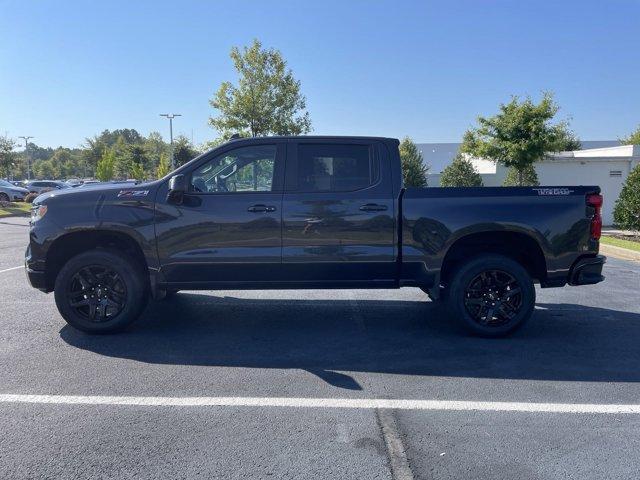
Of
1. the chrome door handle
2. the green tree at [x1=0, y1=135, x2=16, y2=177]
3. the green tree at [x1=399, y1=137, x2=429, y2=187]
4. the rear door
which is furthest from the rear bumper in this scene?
the green tree at [x1=0, y1=135, x2=16, y2=177]

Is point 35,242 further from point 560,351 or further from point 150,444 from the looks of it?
point 560,351

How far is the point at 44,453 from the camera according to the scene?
3281 millimetres

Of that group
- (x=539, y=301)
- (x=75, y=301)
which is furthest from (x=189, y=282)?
(x=539, y=301)

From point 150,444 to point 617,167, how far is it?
21.4m

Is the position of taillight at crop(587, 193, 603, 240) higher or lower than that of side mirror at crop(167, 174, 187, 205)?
lower

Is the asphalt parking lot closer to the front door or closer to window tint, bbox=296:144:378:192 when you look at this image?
the front door

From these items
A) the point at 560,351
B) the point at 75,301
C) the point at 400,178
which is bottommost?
the point at 560,351

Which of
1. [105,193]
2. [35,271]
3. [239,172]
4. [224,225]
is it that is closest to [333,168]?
[239,172]

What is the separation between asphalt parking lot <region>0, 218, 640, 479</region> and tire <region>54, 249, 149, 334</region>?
0.67 feet

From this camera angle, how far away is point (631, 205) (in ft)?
48.2

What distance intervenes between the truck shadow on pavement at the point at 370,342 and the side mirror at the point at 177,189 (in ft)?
4.80

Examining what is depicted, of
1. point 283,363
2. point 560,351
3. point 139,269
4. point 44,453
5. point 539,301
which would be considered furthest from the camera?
point 539,301

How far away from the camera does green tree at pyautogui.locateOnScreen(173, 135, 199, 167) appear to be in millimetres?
51603

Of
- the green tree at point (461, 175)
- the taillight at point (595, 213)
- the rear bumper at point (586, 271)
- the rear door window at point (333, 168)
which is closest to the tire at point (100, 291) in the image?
the rear door window at point (333, 168)
